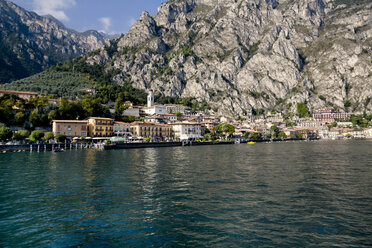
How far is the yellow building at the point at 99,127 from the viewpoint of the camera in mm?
85562

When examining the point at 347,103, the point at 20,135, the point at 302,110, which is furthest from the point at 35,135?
the point at 347,103

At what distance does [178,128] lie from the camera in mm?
109312

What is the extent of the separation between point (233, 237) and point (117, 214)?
21.3ft

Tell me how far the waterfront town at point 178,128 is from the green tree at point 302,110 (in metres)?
3.03

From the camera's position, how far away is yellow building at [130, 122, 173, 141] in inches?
3750

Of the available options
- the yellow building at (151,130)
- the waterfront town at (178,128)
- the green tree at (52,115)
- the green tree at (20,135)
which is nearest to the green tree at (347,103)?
the waterfront town at (178,128)

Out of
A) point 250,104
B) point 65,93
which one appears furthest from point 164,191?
point 250,104

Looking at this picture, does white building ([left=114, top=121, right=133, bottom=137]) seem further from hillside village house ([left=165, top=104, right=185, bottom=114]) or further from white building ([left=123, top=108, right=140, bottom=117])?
hillside village house ([left=165, top=104, right=185, bottom=114])

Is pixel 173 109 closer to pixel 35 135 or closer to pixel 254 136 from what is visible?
pixel 254 136

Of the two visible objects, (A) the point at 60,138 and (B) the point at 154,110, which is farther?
(B) the point at 154,110

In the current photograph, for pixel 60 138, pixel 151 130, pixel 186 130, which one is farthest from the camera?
pixel 186 130

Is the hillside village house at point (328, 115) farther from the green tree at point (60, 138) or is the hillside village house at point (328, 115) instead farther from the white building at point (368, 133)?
the green tree at point (60, 138)

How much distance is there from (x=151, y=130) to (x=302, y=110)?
132850mm

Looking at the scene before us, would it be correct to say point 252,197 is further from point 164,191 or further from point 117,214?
point 117,214
